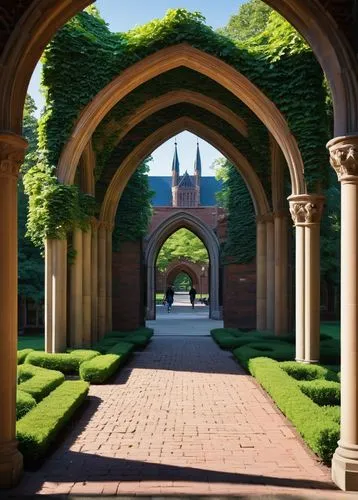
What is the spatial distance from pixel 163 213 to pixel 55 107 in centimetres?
2880

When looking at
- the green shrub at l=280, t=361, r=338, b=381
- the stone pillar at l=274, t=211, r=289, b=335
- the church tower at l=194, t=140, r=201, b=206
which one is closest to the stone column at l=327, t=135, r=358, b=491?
the green shrub at l=280, t=361, r=338, b=381

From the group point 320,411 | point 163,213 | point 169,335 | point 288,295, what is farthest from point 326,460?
point 163,213

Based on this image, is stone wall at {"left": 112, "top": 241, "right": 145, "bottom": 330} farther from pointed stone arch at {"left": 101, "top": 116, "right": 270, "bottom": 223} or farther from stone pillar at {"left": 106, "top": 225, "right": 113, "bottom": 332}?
pointed stone arch at {"left": 101, "top": 116, "right": 270, "bottom": 223}

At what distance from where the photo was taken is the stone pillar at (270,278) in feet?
61.6

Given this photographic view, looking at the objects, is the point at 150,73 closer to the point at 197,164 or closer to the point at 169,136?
the point at 169,136

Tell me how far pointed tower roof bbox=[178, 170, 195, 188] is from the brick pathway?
76949 millimetres

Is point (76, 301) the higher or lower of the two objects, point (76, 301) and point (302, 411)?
the higher

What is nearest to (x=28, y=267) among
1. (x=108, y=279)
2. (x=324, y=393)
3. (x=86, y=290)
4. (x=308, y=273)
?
(x=108, y=279)

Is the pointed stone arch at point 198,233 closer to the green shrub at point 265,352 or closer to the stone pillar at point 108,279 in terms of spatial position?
the stone pillar at point 108,279

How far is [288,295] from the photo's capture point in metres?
18.0

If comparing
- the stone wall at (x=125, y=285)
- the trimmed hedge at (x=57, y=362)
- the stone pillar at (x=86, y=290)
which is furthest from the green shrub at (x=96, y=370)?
the stone wall at (x=125, y=285)

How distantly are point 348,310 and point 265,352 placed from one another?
8480 millimetres

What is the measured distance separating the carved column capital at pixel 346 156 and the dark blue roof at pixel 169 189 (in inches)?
3244

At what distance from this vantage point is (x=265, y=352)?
14.4 m
